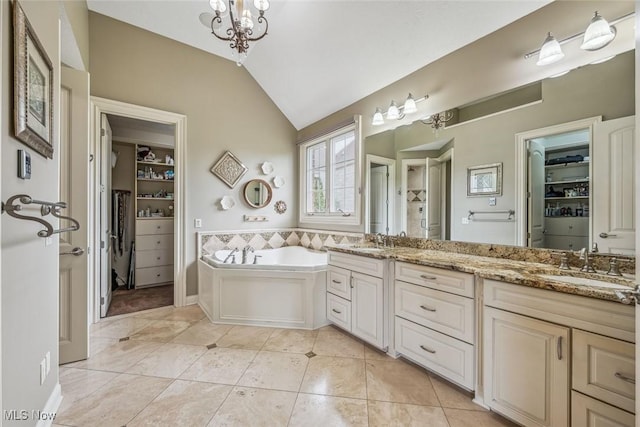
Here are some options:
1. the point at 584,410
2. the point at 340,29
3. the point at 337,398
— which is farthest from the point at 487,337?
the point at 340,29

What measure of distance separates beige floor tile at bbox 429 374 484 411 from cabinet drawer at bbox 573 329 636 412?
0.62 metres

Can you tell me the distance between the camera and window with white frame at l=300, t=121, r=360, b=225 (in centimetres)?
332

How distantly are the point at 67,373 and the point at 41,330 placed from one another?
0.86 metres

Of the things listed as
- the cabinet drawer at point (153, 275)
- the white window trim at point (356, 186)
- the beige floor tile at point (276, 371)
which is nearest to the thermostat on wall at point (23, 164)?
the beige floor tile at point (276, 371)

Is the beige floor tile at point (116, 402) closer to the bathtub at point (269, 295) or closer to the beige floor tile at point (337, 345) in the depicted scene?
the bathtub at point (269, 295)

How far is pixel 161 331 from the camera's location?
103 inches

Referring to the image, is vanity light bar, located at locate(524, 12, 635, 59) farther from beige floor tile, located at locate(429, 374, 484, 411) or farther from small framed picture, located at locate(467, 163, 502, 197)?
beige floor tile, located at locate(429, 374, 484, 411)

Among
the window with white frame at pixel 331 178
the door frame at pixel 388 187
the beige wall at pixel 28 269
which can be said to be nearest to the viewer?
the beige wall at pixel 28 269

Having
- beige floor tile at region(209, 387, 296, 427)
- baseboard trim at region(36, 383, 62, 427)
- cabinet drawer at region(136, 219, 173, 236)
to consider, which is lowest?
beige floor tile at region(209, 387, 296, 427)

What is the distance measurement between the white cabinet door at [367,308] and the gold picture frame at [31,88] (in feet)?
7.28

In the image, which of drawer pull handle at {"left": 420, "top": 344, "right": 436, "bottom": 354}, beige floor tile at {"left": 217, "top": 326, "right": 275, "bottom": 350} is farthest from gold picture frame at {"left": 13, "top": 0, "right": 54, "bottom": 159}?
drawer pull handle at {"left": 420, "top": 344, "right": 436, "bottom": 354}

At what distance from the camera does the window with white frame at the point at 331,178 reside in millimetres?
3318

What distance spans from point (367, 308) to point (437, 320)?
0.62 metres

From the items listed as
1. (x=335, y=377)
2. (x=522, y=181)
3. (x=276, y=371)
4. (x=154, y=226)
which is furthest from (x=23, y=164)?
(x=154, y=226)
